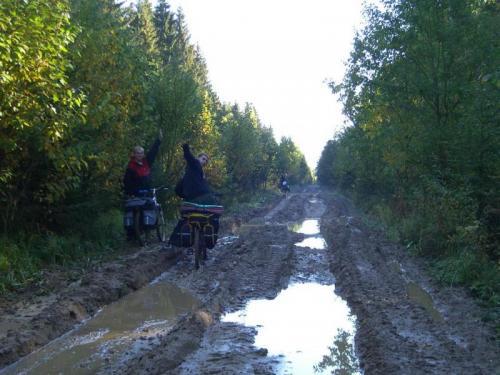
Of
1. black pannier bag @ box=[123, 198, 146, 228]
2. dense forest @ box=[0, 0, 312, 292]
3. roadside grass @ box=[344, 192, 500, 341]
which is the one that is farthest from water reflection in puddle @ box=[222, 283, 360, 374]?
black pannier bag @ box=[123, 198, 146, 228]

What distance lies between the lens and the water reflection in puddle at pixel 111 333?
438 cm

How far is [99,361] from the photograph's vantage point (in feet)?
14.6

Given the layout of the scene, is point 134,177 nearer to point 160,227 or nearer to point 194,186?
point 160,227

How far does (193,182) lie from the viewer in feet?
29.6

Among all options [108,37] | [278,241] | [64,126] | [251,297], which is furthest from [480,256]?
[108,37]

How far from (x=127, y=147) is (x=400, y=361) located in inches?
294

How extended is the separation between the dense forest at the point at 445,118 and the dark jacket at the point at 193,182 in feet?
14.6

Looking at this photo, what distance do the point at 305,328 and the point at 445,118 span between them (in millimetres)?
8418

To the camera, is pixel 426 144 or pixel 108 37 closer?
pixel 108 37

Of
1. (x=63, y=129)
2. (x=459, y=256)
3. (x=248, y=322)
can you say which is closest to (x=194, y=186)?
(x=63, y=129)

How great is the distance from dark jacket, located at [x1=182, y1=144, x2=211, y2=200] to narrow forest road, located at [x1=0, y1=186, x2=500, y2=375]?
1.29 meters

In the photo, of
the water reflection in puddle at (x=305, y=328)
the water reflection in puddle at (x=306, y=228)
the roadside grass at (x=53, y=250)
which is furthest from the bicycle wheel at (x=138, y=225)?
the water reflection in puddle at (x=306, y=228)

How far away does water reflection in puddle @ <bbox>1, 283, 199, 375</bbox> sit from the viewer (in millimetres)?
4383

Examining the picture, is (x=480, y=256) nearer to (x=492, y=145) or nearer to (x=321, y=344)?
(x=492, y=145)
